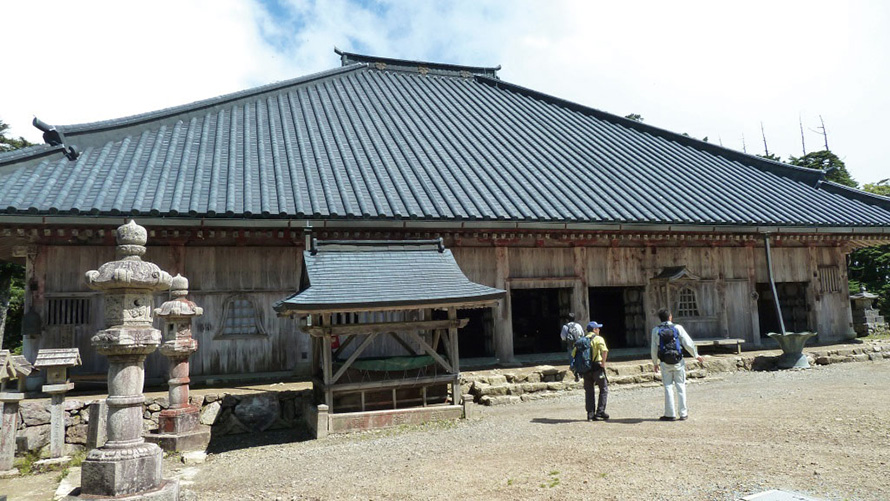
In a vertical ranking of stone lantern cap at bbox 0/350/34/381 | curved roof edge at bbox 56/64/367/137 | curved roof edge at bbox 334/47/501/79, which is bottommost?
stone lantern cap at bbox 0/350/34/381

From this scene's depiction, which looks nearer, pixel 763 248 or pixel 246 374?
pixel 246 374

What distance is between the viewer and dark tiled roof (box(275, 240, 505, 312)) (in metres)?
8.09

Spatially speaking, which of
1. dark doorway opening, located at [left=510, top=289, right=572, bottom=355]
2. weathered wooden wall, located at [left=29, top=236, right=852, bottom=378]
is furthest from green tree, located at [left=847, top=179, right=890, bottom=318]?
dark doorway opening, located at [left=510, top=289, right=572, bottom=355]

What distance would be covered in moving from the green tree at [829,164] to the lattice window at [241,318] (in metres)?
34.2

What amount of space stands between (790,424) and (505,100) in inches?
572

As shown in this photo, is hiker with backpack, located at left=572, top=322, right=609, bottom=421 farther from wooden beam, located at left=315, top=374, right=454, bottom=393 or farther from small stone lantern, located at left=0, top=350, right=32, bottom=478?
small stone lantern, located at left=0, top=350, right=32, bottom=478

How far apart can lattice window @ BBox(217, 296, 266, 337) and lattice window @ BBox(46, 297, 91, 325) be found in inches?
92.9

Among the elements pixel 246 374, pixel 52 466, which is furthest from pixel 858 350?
pixel 52 466

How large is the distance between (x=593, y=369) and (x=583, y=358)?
0.22 m

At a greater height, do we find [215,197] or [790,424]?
[215,197]

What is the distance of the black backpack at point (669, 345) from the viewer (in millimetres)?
7980

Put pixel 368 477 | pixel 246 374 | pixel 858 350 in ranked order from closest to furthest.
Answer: pixel 368 477, pixel 246 374, pixel 858 350

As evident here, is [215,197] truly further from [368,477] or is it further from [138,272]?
[368,477]

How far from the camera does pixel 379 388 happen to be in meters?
8.65
